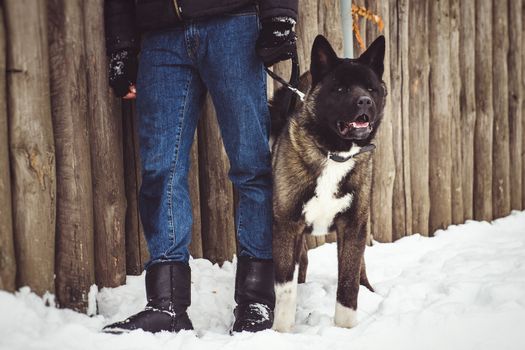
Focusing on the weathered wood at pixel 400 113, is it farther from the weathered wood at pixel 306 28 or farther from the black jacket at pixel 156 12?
the black jacket at pixel 156 12

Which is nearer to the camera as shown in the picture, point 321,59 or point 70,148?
point 70,148

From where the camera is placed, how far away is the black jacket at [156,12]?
2.44 meters

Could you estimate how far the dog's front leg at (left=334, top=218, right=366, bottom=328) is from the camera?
261 cm

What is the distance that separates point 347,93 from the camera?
2637 mm

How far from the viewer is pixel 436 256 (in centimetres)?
384

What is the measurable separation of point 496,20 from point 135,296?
4645 millimetres

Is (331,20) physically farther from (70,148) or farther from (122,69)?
(70,148)

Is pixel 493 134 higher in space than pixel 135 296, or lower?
higher

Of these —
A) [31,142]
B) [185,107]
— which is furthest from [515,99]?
[31,142]

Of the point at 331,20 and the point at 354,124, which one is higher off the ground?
the point at 331,20

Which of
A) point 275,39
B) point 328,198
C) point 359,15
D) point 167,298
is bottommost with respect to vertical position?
point 167,298

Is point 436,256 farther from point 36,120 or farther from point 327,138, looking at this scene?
point 36,120

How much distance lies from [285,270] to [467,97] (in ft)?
10.8

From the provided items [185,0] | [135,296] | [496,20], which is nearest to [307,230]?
[135,296]
